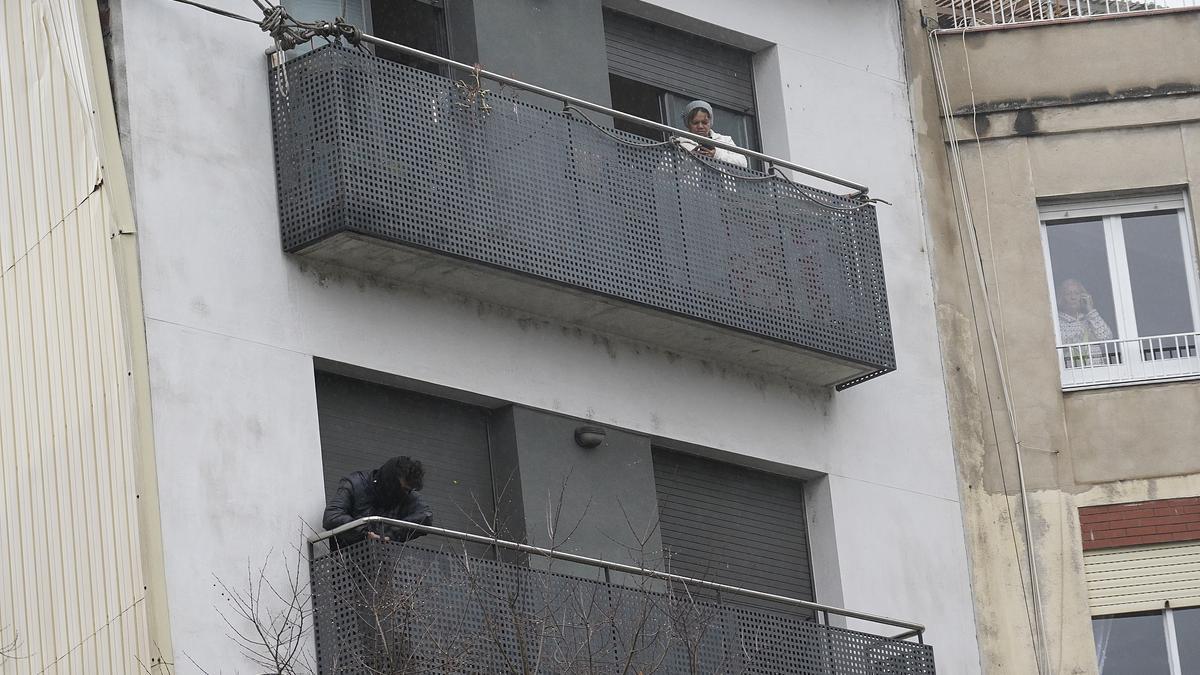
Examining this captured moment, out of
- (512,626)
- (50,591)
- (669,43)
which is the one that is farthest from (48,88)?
(669,43)

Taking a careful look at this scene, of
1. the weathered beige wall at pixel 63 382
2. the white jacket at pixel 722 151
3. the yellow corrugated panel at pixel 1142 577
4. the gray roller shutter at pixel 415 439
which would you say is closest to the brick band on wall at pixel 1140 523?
the yellow corrugated panel at pixel 1142 577

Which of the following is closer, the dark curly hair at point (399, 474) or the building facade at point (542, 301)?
the dark curly hair at point (399, 474)

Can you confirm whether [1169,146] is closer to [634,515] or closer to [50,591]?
[634,515]

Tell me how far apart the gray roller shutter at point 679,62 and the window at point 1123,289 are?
3.31 m

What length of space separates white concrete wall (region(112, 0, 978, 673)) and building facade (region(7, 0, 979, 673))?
0.09ft

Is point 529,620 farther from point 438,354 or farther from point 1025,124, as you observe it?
point 1025,124

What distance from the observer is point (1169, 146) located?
25578 millimetres

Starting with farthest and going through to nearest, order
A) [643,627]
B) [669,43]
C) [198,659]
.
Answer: [669,43] < [643,627] < [198,659]

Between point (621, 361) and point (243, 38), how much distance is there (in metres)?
4.35

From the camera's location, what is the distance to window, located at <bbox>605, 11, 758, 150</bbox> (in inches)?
955

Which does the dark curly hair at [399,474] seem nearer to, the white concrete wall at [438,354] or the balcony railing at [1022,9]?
the white concrete wall at [438,354]

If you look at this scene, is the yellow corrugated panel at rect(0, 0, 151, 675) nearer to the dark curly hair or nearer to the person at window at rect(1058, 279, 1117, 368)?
the dark curly hair

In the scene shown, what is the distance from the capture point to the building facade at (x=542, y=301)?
1958 centimetres

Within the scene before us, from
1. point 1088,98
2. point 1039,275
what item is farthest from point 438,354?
point 1088,98
